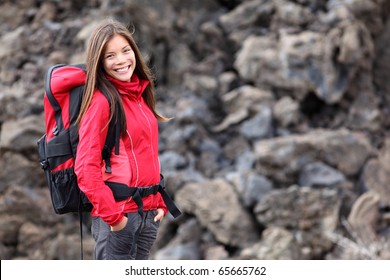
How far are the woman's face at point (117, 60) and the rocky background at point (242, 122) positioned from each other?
18.8 ft

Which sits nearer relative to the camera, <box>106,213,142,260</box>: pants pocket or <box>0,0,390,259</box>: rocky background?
<box>106,213,142,260</box>: pants pocket

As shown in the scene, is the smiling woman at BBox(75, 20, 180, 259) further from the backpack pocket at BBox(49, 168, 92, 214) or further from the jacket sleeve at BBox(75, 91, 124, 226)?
the backpack pocket at BBox(49, 168, 92, 214)

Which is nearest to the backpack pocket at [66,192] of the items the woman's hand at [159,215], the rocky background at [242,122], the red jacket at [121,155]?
the red jacket at [121,155]

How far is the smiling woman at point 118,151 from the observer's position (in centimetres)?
329

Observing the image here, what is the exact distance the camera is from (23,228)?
10500 millimetres

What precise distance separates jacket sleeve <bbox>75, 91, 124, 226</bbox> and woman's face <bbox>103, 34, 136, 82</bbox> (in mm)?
227

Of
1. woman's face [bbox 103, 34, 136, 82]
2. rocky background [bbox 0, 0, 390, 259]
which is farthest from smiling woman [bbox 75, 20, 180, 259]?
rocky background [bbox 0, 0, 390, 259]

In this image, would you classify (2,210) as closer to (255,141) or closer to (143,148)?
(255,141)

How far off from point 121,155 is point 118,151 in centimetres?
3

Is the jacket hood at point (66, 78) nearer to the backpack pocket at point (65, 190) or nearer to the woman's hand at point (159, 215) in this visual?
the backpack pocket at point (65, 190)

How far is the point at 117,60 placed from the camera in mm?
3490

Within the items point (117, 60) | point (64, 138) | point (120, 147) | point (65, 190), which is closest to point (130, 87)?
point (117, 60)

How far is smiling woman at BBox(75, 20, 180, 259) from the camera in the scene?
3.29 meters

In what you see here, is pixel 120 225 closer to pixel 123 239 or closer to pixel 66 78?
pixel 123 239
